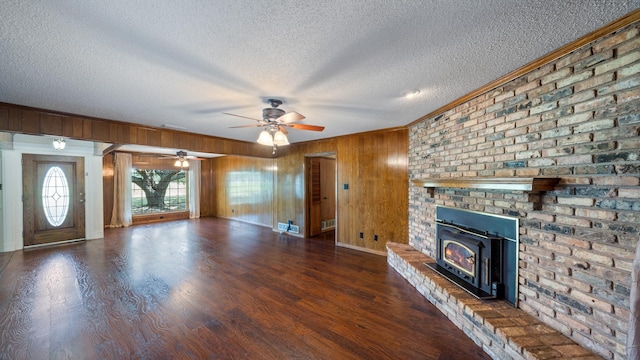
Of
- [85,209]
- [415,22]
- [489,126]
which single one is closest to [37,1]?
[415,22]

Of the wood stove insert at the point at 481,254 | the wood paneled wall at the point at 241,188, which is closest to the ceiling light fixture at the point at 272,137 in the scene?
the wood stove insert at the point at 481,254

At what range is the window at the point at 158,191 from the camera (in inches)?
297

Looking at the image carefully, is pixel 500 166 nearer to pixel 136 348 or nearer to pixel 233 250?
pixel 136 348

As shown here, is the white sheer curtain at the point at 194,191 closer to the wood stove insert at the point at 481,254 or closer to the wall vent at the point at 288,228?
the wall vent at the point at 288,228

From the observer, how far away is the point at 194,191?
328 inches

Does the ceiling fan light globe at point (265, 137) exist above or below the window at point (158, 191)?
above

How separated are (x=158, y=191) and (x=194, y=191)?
114 centimetres

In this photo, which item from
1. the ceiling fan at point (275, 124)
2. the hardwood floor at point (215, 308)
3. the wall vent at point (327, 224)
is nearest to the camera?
the hardwood floor at point (215, 308)

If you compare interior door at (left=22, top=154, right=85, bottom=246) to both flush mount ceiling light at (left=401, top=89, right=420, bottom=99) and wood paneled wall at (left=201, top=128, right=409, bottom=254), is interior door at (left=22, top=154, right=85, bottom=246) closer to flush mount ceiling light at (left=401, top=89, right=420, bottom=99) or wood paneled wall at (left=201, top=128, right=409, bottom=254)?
wood paneled wall at (left=201, top=128, right=409, bottom=254)

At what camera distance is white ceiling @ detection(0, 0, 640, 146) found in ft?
4.14

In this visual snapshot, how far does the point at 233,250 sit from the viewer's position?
4586 mm

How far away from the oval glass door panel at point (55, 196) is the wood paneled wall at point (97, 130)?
117 inches

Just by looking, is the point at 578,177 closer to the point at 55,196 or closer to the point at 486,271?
the point at 486,271

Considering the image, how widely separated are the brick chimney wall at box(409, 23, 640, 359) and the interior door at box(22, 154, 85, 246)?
8020mm
